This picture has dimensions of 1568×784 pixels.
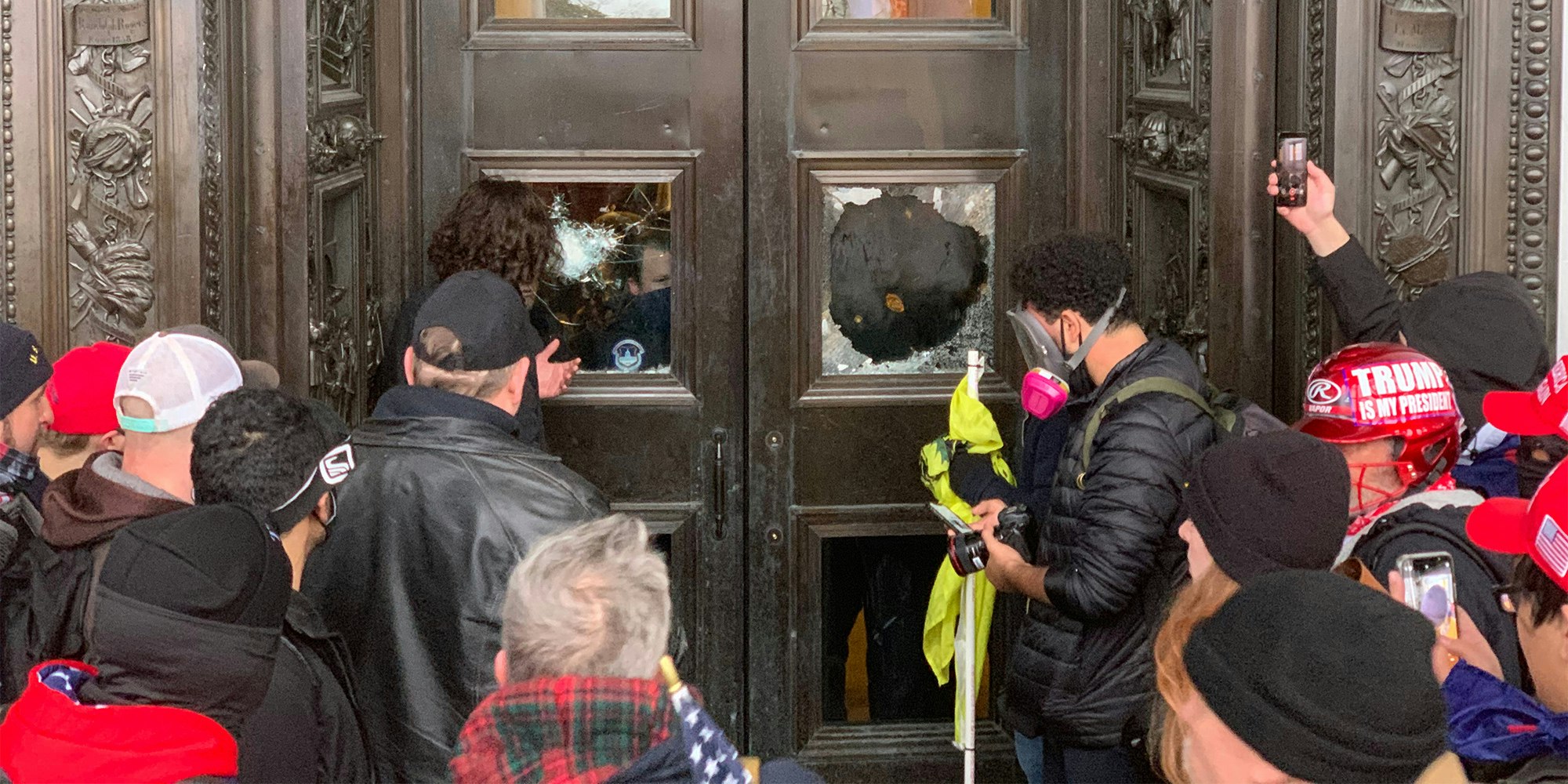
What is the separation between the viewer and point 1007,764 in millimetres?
4938

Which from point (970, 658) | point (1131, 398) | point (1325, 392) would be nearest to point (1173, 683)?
point (1325, 392)

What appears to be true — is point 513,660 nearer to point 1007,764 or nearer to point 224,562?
point 224,562

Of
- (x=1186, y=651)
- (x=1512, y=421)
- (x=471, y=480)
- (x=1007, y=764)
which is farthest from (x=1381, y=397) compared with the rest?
(x=1007, y=764)

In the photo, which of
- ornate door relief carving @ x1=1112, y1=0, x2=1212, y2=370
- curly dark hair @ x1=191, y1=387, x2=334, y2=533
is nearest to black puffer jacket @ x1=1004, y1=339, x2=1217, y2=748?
ornate door relief carving @ x1=1112, y1=0, x2=1212, y2=370

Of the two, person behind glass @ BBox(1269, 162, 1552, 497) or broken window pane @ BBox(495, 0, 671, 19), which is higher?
broken window pane @ BBox(495, 0, 671, 19)

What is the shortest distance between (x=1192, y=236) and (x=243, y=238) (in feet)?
7.00

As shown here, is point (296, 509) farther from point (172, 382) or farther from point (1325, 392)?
point (1325, 392)

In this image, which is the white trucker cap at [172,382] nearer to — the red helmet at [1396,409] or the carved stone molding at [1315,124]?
the red helmet at [1396,409]

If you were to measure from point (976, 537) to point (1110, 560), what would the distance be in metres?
0.45

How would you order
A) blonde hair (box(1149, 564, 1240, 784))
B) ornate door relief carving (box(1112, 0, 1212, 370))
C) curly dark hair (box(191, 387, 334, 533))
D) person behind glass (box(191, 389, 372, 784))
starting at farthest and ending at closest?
ornate door relief carving (box(1112, 0, 1212, 370)) → curly dark hair (box(191, 387, 334, 533)) → person behind glass (box(191, 389, 372, 784)) → blonde hair (box(1149, 564, 1240, 784))

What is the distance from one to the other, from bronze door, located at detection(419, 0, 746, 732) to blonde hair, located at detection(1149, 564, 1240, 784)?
2543 millimetres

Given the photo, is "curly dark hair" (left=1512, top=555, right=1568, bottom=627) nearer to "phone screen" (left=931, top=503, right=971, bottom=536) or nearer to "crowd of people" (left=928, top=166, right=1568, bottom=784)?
"crowd of people" (left=928, top=166, right=1568, bottom=784)

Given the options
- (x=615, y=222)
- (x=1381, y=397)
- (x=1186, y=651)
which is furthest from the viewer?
(x=615, y=222)

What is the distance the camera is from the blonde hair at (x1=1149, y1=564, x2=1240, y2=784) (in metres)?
1.90
